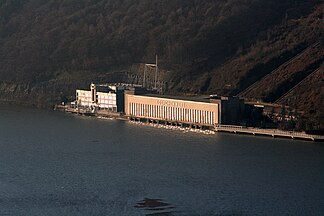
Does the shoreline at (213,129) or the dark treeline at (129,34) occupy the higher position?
the dark treeline at (129,34)

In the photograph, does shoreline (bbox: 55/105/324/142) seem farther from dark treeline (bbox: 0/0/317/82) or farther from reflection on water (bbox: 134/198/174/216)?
reflection on water (bbox: 134/198/174/216)

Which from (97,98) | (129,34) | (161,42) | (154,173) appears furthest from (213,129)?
(129,34)

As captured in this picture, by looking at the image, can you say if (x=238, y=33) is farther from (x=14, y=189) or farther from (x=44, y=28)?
(x=14, y=189)

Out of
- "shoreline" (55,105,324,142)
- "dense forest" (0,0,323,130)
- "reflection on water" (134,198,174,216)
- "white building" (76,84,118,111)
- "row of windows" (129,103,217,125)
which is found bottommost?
"reflection on water" (134,198,174,216)

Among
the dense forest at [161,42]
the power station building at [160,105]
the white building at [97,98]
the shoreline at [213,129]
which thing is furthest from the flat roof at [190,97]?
the white building at [97,98]

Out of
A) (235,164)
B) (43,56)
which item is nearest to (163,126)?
(235,164)

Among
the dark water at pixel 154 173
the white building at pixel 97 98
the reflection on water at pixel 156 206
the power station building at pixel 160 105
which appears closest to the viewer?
the reflection on water at pixel 156 206

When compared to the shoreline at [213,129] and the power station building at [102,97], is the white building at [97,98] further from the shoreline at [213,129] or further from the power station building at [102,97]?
the shoreline at [213,129]

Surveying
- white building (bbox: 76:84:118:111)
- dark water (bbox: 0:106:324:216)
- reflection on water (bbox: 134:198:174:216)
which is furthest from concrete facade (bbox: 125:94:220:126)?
reflection on water (bbox: 134:198:174:216)

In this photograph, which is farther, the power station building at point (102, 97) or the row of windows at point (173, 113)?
the power station building at point (102, 97)
